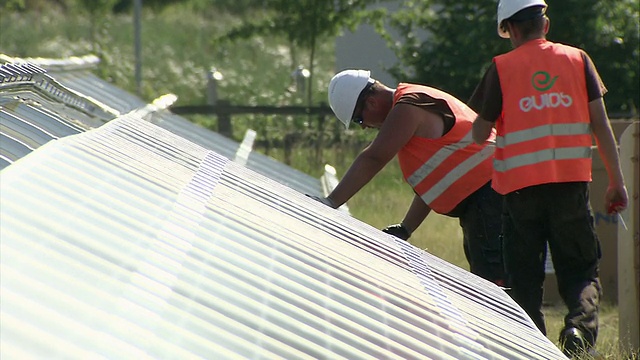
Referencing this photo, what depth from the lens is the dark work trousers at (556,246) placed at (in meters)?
5.37

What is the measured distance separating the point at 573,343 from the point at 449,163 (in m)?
1.05

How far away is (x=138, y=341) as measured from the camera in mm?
2098

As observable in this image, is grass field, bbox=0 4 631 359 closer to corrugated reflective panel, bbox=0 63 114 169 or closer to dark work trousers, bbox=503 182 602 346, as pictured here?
dark work trousers, bbox=503 182 602 346

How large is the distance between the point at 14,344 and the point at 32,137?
6.63 ft

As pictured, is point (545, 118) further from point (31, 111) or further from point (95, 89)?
point (95, 89)

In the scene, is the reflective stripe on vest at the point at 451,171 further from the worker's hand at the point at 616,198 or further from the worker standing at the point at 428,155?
the worker's hand at the point at 616,198

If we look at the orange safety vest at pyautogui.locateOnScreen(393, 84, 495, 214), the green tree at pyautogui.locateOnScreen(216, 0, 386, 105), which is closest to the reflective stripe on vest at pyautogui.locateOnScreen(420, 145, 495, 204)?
the orange safety vest at pyautogui.locateOnScreen(393, 84, 495, 214)

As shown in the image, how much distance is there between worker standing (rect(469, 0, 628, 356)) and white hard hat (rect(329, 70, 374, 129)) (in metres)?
0.60

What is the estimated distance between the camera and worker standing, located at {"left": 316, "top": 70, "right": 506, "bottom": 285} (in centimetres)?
514

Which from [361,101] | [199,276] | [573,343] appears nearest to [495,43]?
[361,101]

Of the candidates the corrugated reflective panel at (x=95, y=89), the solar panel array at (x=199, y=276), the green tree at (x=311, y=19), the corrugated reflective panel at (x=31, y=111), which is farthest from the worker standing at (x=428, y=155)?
the green tree at (x=311, y=19)

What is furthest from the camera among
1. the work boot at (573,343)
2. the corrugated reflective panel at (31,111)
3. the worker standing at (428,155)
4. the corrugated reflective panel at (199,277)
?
the worker standing at (428,155)

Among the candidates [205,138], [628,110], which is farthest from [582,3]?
[205,138]

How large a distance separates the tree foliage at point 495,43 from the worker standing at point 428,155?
10.5m
